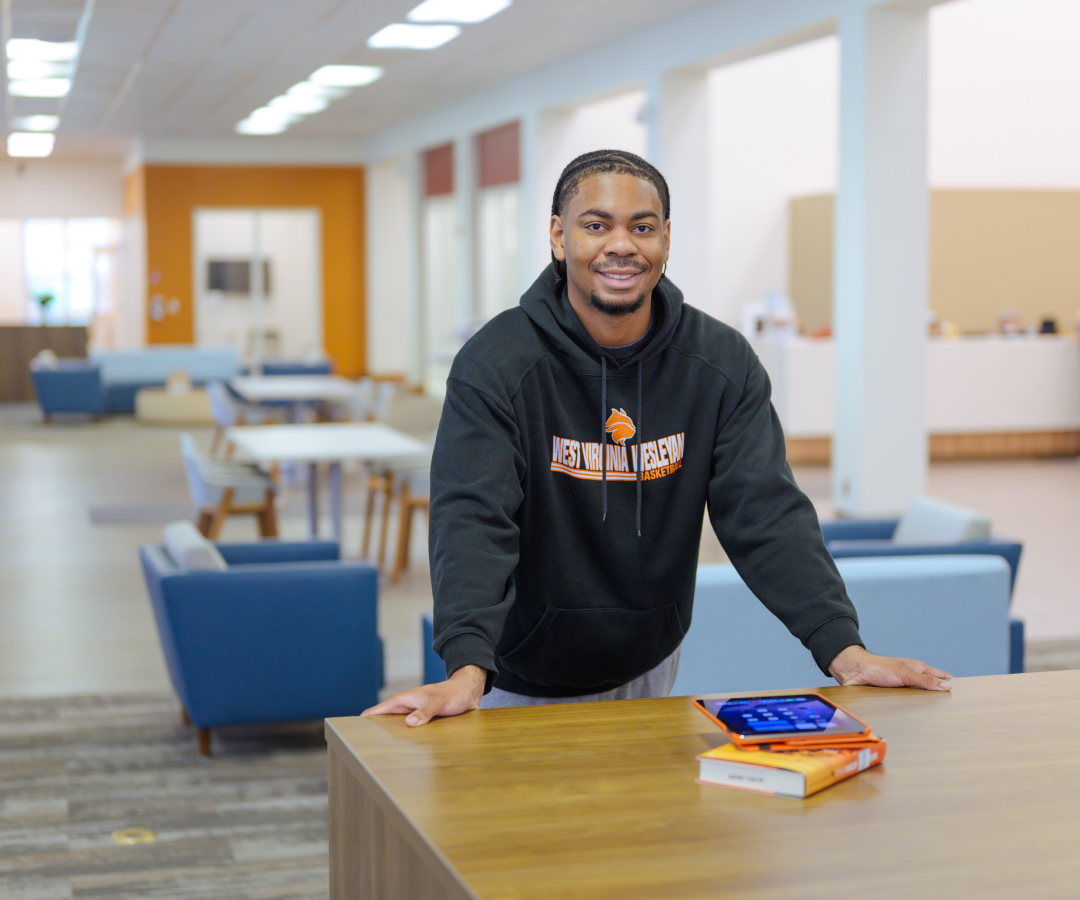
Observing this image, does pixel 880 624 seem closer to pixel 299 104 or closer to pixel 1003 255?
pixel 1003 255

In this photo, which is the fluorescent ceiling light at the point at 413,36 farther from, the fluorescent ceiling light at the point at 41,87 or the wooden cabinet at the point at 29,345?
the wooden cabinet at the point at 29,345

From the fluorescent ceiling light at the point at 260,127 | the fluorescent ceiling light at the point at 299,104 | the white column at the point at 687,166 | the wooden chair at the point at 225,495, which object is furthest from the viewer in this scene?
the fluorescent ceiling light at the point at 260,127

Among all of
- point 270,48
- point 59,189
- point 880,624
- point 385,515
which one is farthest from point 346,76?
point 59,189

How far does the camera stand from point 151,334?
20609 millimetres

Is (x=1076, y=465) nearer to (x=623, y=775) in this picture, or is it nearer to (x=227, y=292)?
(x=623, y=775)

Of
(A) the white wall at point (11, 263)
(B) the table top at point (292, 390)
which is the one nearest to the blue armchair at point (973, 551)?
(B) the table top at point (292, 390)

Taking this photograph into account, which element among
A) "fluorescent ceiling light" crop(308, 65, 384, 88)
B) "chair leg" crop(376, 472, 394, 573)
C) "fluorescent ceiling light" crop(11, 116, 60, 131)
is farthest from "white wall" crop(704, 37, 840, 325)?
"fluorescent ceiling light" crop(11, 116, 60, 131)

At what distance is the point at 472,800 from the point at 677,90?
32.6 feet

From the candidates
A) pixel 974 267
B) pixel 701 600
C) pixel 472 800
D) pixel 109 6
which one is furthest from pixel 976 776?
pixel 974 267

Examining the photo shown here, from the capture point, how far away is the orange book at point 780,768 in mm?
1541

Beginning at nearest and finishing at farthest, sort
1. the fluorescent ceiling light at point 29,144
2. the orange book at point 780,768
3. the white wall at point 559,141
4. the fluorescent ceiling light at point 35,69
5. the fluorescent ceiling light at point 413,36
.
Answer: the orange book at point 780,768 < the fluorescent ceiling light at point 413,36 < the fluorescent ceiling light at point 35,69 < the white wall at point 559,141 < the fluorescent ceiling light at point 29,144

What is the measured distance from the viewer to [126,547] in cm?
821

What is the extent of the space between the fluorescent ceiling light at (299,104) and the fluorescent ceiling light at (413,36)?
3768 mm

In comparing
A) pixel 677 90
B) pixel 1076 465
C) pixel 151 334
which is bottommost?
pixel 1076 465
